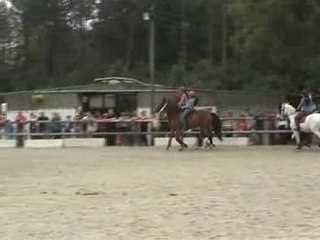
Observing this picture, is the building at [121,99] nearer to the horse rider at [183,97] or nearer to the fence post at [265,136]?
the fence post at [265,136]

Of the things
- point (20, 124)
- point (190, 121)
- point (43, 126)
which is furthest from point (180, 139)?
point (20, 124)

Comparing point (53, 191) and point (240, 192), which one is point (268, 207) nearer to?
point (240, 192)

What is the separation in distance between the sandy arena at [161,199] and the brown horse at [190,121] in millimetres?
5653

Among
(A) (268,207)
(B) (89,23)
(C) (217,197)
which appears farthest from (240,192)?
(B) (89,23)

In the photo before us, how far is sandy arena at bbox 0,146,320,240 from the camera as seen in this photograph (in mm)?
9241

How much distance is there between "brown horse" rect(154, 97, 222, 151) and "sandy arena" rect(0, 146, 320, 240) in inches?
223

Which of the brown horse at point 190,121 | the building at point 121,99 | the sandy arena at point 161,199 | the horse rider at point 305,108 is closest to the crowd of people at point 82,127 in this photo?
the building at point 121,99

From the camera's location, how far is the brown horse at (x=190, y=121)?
87.6 feet

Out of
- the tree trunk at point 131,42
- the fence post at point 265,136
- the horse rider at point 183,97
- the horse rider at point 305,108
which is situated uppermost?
the tree trunk at point 131,42

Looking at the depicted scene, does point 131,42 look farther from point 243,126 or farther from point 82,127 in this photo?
point 243,126

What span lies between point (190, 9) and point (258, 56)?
1647 inches

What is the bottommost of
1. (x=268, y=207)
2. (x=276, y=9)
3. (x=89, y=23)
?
(x=268, y=207)

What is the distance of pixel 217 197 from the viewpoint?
12.4 meters

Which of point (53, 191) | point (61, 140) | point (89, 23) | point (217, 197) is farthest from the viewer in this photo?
point (89, 23)
